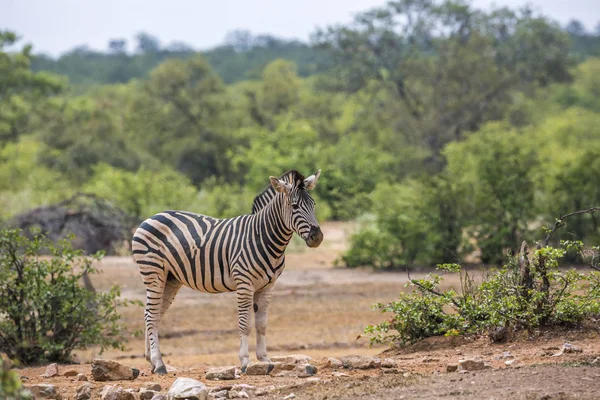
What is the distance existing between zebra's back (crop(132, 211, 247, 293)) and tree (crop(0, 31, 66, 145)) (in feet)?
118

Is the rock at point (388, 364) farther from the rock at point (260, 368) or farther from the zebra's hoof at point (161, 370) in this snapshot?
the zebra's hoof at point (161, 370)

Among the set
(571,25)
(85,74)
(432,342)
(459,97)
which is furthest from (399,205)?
(571,25)

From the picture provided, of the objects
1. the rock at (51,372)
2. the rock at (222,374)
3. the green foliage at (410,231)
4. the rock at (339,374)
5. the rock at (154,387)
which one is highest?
the green foliage at (410,231)

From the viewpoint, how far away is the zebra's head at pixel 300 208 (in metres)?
8.44

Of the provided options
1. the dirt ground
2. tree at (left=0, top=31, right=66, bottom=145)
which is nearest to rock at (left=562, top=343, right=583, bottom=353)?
the dirt ground

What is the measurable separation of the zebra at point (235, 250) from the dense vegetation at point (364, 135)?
12.6 metres

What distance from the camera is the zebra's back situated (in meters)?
9.02

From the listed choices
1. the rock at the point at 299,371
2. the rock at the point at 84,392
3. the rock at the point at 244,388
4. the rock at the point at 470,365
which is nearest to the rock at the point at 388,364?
the rock at the point at 299,371

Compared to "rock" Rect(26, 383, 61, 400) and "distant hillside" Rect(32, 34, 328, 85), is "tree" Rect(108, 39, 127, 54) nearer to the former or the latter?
"distant hillside" Rect(32, 34, 328, 85)

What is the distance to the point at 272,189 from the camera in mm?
9234

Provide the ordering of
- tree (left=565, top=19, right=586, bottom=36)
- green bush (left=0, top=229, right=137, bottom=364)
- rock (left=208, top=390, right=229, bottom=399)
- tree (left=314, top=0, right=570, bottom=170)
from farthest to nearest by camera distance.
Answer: tree (left=565, top=19, right=586, bottom=36) → tree (left=314, top=0, right=570, bottom=170) → green bush (left=0, top=229, right=137, bottom=364) → rock (left=208, top=390, right=229, bottom=399)

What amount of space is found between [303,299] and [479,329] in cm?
886

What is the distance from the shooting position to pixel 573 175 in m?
22.2

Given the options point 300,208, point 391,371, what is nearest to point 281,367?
point 391,371
